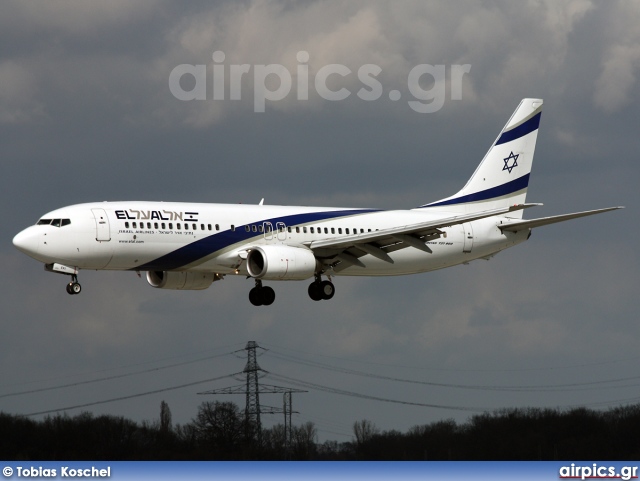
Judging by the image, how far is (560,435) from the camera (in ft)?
283

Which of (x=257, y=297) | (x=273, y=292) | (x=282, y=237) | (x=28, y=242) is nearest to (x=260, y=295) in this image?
(x=257, y=297)

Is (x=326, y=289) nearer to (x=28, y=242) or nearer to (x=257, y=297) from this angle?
(x=257, y=297)

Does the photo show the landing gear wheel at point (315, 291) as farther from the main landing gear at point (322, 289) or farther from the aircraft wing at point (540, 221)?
the aircraft wing at point (540, 221)

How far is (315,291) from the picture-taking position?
85.6 metres

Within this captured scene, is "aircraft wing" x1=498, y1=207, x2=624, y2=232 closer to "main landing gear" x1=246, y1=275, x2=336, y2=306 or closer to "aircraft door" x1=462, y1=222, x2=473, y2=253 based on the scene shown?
"aircraft door" x1=462, y1=222, x2=473, y2=253

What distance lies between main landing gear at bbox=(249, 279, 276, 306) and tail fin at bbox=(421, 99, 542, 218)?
44.0 ft

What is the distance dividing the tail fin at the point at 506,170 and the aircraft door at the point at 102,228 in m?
24.1

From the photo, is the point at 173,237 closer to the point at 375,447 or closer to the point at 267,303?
the point at 267,303

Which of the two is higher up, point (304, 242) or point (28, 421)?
point (304, 242)

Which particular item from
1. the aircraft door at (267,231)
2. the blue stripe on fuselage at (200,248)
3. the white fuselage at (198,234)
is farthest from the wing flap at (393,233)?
the blue stripe on fuselage at (200,248)

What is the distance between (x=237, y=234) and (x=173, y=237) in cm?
396

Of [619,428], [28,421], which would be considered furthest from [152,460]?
[619,428]

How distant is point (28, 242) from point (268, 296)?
15405 millimetres

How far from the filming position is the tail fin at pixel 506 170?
305 ft
